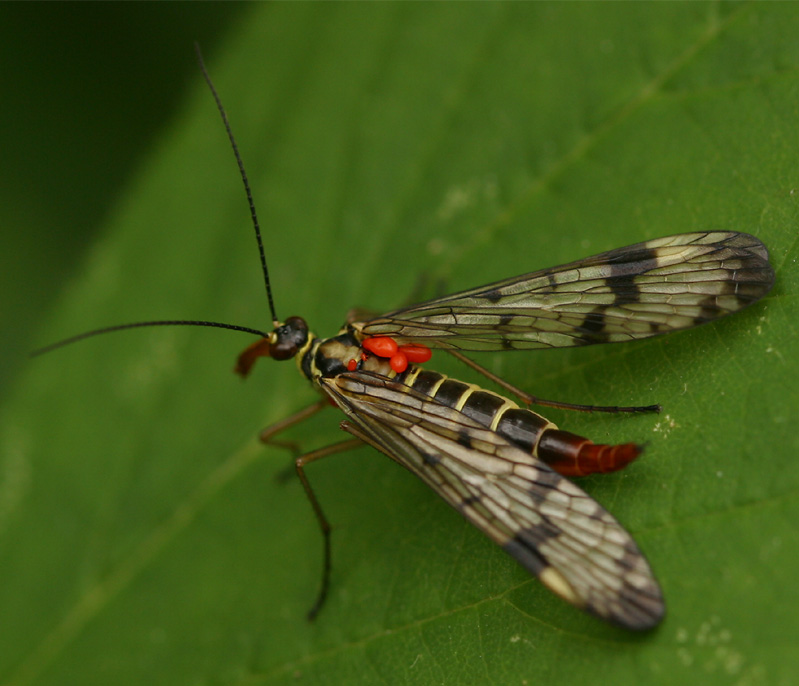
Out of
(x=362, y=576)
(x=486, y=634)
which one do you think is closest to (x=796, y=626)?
(x=486, y=634)

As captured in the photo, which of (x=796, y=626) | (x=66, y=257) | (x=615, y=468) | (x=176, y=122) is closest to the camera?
(x=796, y=626)

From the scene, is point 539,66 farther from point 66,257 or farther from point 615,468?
point 66,257

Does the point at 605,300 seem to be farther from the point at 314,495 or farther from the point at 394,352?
the point at 314,495

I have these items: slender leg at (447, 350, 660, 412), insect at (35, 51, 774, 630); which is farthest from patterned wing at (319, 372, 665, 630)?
slender leg at (447, 350, 660, 412)

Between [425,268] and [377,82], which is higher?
[377,82]

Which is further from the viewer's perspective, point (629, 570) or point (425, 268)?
point (425, 268)

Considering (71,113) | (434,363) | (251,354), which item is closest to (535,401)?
(434,363)
